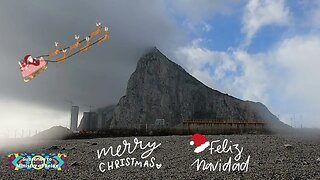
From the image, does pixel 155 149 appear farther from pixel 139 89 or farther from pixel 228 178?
pixel 139 89

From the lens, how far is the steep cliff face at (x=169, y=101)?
530 ft

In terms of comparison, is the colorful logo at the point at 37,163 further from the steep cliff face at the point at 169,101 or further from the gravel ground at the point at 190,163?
the steep cliff face at the point at 169,101

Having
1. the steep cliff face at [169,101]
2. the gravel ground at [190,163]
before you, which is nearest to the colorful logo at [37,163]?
the gravel ground at [190,163]

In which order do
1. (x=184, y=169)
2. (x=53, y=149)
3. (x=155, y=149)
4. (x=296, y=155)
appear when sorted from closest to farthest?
1. (x=184, y=169)
2. (x=296, y=155)
3. (x=155, y=149)
4. (x=53, y=149)

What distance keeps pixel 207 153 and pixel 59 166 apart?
28.5ft

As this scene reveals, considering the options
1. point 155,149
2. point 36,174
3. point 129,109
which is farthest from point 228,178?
point 129,109

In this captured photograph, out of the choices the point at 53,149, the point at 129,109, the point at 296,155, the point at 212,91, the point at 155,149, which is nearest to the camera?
the point at 296,155

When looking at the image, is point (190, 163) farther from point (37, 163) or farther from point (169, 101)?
point (169, 101)

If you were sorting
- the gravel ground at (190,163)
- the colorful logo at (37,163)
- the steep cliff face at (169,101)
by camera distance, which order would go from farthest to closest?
the steep cliff face at (169,101) < the colorful logo at (37,163) < the gravel ground at (190,163)

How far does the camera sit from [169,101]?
168 meters

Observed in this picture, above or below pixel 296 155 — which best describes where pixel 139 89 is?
above

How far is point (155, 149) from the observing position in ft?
75.3

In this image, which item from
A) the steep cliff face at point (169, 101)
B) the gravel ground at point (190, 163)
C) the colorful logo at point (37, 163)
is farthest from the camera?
the steep cliff face at point (169, 101)

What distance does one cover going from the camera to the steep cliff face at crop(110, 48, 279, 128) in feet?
530
